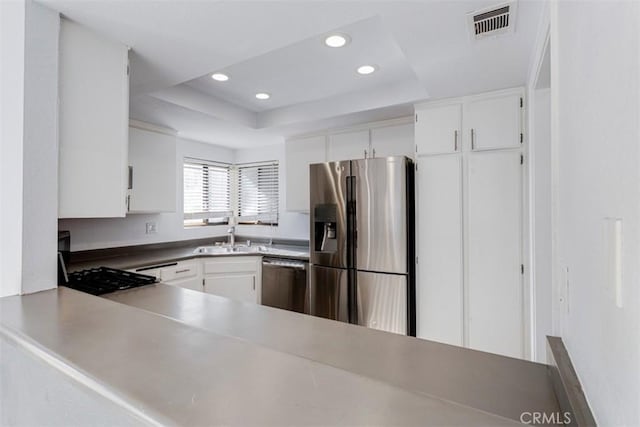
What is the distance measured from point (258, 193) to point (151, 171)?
1.56 m

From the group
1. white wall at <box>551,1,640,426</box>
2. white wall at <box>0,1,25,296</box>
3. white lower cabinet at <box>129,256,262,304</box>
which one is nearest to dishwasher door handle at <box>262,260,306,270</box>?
white lower cabinet at <box>129,256,262,304</box>

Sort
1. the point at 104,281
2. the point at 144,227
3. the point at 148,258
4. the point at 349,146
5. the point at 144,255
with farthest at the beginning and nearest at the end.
Result: 1. the point at 144,227
2. the point at 349,146
3. the point at 144,255
4. the point at 148,258
5. the point at 104,281

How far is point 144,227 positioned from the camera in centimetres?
351

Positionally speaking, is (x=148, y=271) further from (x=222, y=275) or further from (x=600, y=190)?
(x=600, y=190)

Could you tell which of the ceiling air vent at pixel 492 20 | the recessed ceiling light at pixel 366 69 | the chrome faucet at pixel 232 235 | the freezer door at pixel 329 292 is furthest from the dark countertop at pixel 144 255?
the ceiling air vent at pixel 492 20

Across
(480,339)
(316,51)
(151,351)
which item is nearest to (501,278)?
(480,339)

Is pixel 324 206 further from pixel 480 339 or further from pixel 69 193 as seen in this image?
pixel 69 193

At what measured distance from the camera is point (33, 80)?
139 cm

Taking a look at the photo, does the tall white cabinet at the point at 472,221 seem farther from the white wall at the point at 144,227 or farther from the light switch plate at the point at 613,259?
the white wall at the point at 144,227

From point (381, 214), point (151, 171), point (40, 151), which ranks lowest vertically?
point (381, 214)

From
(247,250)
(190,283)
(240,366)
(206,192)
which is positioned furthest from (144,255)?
(240,366)

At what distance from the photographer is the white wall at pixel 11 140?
1.38 m

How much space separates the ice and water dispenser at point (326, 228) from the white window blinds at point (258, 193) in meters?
1.41

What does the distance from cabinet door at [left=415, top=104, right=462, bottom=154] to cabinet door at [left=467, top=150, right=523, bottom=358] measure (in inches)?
8.0
